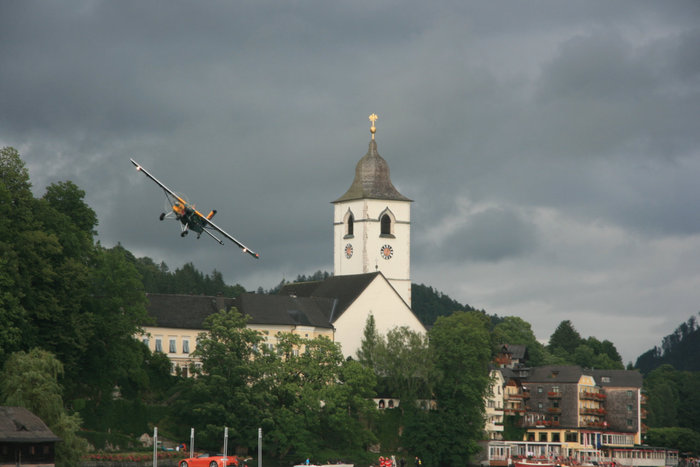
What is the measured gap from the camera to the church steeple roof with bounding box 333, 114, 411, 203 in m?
122

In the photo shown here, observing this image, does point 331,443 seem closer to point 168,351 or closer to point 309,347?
point 309,347

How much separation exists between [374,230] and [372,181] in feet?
16.9

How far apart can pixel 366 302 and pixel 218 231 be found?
1969 inches

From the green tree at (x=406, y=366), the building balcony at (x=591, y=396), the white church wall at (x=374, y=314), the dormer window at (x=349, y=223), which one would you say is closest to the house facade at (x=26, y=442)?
the green tree at (x=406, y=366)

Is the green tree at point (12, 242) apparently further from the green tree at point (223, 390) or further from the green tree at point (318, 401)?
the green tree at point (318, 401)

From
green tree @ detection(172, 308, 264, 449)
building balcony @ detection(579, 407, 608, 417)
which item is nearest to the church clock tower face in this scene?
building balcony @ detection(579, 407, 608, 417)

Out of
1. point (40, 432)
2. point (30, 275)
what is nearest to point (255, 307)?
point (30, 275)

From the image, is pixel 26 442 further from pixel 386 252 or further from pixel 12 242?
pixel 386 252

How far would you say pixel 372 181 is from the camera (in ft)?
401

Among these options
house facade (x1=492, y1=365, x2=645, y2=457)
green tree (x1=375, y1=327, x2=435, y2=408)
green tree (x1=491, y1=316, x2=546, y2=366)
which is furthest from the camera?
green tree (x1=491, y1=316, x2=546, y2=366)

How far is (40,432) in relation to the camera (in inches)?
2544

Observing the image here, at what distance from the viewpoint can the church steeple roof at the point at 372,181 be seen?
399 feet

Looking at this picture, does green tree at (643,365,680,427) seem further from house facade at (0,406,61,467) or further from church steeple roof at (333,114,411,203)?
house facade at (0,406,61,467)

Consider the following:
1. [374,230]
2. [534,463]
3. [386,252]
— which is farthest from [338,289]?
[534,463]
